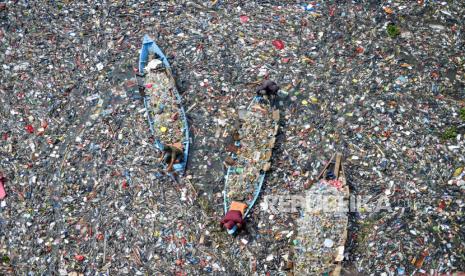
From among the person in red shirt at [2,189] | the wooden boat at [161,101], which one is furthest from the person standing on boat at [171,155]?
the person in red shirt at [2,189]

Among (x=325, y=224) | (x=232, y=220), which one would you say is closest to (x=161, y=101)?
(x=232, y=220)

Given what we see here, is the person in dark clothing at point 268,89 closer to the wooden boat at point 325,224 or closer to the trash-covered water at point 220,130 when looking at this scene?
the trash-covered water at point 220,130

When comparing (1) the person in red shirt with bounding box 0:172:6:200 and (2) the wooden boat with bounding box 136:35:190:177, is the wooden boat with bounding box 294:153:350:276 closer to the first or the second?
(2) the wooden boat with bounding box 136:35:190:177

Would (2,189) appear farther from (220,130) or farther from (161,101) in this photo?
(220,130)

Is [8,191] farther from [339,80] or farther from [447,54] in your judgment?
[447,54]

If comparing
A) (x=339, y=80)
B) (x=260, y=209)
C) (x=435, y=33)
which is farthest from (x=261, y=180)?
(x=435, y=33)

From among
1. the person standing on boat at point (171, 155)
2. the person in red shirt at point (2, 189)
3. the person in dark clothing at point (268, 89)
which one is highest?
the person in dark clothing at point (268, 89)

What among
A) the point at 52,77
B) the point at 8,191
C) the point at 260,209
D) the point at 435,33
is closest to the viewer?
→ the point at 260,209
